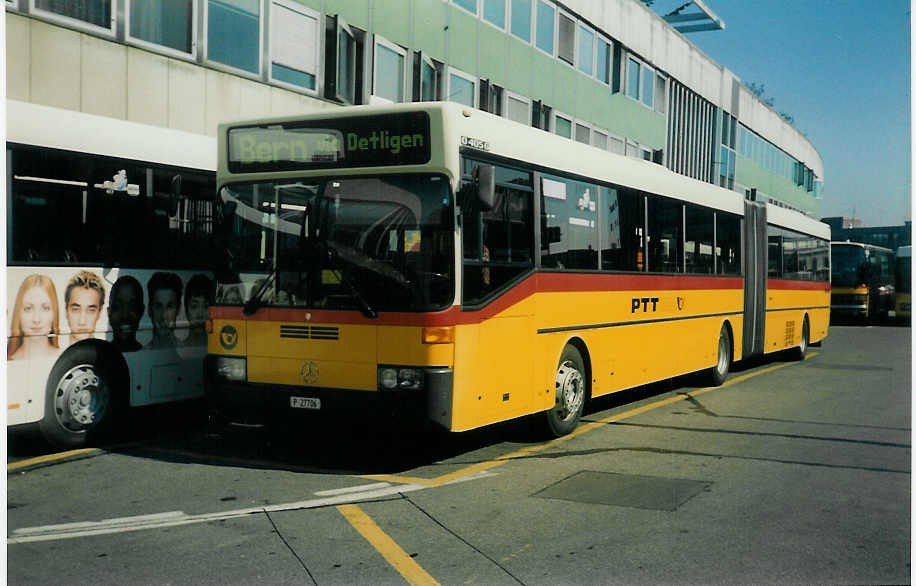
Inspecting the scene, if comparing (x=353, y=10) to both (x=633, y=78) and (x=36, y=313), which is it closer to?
(x=36, y=313)

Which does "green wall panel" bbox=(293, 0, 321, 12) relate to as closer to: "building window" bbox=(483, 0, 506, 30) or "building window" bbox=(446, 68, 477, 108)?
"building window" bbox=(446, 68, 477, 108)

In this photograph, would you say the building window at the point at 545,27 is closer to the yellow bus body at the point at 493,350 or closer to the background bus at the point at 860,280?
the background bus at the point at 860,280

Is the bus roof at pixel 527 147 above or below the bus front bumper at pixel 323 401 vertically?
above

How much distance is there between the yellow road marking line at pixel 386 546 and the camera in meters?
5.08

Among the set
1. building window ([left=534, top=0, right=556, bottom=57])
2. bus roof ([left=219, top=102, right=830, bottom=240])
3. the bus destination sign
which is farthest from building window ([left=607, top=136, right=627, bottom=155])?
the bus destination sign

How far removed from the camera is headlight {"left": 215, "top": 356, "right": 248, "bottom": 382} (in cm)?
843

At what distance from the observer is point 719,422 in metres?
10.7

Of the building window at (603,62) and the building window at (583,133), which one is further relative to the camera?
the building window at (603,62)

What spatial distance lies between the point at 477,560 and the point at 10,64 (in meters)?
9.76

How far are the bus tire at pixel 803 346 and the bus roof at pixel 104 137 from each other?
43.3 ft

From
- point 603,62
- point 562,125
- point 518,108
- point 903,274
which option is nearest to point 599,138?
point 603,62

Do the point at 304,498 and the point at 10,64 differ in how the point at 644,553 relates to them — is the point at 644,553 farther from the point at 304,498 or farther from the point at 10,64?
the point at 10,64

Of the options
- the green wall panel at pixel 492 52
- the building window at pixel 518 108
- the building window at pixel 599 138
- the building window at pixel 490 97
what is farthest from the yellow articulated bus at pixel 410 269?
the building window at pixel 599 138

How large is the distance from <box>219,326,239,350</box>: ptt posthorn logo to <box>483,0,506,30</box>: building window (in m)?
17.5
